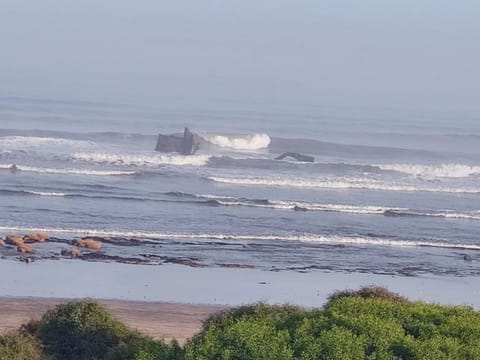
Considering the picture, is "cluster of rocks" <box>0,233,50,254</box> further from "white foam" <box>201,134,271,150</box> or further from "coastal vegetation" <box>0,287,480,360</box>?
"white foam" <box>201,134,271,150</box>

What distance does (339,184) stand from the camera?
47.2m

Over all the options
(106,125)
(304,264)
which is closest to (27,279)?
(304,264)

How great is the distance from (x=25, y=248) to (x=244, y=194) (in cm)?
1674

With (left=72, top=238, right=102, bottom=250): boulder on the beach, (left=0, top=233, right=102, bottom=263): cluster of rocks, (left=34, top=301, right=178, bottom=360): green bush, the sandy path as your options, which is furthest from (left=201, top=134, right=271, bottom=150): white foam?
(left=34, top=301, right=178, bottom=360): green bush

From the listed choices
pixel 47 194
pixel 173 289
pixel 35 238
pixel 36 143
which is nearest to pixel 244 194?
pixel 47 194

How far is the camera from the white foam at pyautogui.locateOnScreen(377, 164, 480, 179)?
183ft

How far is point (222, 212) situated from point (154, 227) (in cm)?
474

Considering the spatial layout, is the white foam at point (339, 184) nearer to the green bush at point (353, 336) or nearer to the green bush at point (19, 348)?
the green bush at point (19, 348)

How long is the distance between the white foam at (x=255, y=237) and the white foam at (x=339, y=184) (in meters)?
14.1

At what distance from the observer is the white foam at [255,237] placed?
94.9 ft

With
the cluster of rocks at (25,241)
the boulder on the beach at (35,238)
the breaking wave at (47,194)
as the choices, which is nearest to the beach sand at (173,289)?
the cluster of rocks at (25,241)

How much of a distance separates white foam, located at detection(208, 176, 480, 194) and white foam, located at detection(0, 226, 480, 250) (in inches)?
557

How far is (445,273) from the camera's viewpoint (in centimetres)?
2673

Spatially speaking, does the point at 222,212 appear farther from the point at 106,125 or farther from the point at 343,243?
the point at 106,125
